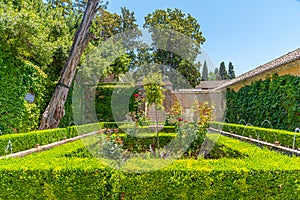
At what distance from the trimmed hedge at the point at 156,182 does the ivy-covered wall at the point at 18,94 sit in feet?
13.3

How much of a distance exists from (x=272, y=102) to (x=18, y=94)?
23.7 feet

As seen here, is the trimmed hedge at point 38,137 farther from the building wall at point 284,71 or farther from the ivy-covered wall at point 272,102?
the building wall at point 284,71

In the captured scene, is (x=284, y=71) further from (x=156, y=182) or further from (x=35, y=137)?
(x=35, y=137)

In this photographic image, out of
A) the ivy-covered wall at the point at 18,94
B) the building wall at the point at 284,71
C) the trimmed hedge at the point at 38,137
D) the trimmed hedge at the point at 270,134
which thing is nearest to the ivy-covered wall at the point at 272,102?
the building wall at the point at 284,71

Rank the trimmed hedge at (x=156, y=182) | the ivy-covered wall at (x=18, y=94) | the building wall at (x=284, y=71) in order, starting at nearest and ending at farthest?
the trimmed hedge at (x=156, y=182) → the ivy-covered wall at (x=18, y=94) → the building wall at (x=284, y=71)

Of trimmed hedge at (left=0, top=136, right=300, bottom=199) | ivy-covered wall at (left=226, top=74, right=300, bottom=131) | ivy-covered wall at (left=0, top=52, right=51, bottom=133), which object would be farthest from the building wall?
ivy-covered wall at (left=0, top=52, right=51, bottom=133)

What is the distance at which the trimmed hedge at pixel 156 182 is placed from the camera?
2.53m

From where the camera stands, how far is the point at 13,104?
6.47 metres

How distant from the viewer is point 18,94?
665 centimetres

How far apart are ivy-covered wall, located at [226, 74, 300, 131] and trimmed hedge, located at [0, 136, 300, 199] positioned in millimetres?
4370

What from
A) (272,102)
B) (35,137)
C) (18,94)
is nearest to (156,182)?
(35,137)

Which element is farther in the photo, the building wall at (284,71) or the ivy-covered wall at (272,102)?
the building wall at (284,71)

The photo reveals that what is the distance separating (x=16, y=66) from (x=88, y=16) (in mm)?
2852

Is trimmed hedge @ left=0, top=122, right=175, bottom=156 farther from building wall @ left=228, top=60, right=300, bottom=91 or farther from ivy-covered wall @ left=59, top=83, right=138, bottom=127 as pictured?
building wall @ left=228, top=60, right=300, bottom=91
